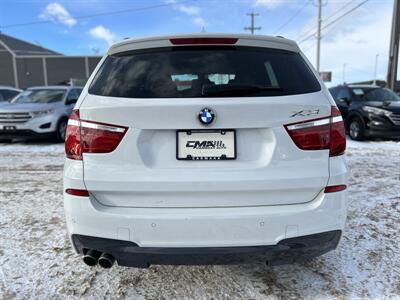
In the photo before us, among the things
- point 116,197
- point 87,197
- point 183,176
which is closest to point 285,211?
point 183,176

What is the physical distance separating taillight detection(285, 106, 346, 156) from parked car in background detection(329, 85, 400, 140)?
8385mm

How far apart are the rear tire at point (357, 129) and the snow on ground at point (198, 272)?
6177 mm

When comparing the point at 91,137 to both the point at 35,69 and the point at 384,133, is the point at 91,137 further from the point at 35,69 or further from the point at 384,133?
the point at 35,69

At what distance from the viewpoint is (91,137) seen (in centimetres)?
225

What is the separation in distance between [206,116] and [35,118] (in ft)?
28.6

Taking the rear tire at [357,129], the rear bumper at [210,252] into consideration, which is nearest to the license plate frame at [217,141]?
the rear bumper at [210,252]

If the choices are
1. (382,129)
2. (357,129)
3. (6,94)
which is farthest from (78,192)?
(6,94)

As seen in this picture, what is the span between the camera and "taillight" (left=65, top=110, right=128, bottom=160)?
2215 mm

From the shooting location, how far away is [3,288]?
8.96 ft

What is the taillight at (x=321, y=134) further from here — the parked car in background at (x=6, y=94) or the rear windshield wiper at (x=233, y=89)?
the parked car in background at (x=6, y=94)

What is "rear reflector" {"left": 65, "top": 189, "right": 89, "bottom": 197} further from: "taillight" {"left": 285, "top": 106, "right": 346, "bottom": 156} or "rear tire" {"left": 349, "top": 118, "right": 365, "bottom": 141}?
"rear tire" {"left": 349, "top": 118, "right": 365, "bottom": 141}

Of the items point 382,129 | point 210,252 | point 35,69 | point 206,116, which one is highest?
point 35,69

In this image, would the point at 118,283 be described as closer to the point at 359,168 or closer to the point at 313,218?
the point at 313,218

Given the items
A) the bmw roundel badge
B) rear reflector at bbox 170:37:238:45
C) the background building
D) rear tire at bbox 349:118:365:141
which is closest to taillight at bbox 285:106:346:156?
the bmw roundel badge
